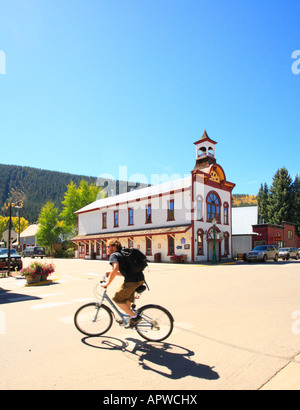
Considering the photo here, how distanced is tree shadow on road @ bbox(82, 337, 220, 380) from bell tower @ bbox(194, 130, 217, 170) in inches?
1225

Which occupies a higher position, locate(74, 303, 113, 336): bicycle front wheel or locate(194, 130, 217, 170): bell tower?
locate(194, 130, 217, 170): bell tower

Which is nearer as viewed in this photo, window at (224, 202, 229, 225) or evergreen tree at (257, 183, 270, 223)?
window at (224, 202, 229, 225)

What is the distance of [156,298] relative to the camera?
10.2 metres

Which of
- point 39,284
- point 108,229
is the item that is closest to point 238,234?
point 108,229

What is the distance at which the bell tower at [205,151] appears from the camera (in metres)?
35.8

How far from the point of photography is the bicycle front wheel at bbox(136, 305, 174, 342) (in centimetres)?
559

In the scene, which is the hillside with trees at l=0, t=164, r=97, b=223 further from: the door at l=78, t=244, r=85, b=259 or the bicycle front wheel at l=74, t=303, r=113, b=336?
the bicycle front wheel at l=74, t=303, r=113, b=336

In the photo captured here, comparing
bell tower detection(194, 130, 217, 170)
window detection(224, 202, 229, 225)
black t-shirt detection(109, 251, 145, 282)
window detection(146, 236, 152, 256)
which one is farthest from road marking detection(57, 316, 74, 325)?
window detection(224, 202, 229, 225)

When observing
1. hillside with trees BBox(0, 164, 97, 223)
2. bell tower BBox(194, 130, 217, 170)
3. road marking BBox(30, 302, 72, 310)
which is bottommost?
road marking BBox(30, 302, 72, 310)

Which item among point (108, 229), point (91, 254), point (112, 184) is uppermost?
point (112, 184)

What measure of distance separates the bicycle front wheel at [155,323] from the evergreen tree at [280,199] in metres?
63.2

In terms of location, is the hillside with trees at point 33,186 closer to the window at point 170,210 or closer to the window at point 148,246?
the window at point 148,246
